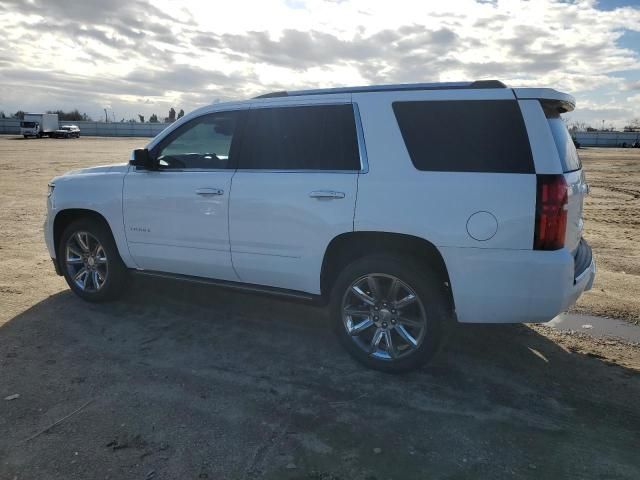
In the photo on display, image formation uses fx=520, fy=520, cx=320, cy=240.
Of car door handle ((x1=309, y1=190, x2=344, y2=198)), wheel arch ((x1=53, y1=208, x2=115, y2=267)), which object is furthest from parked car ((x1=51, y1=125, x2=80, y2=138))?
car door handle ((x1=309, y1=190, x2=344, y2=198))

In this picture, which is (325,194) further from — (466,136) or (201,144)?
(201,144)

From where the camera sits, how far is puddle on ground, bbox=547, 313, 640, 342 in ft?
15.8

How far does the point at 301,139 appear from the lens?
171 inches

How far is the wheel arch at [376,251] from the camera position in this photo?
3.85 m

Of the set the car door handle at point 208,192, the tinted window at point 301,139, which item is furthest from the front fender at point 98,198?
the tinted window at point 301,139

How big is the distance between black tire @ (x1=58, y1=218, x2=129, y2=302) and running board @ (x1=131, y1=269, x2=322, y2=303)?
0.82ft

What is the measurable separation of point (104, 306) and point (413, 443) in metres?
3.69

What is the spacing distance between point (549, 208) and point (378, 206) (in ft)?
3.80

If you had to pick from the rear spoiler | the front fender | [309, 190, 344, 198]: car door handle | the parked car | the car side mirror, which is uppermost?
the parked car

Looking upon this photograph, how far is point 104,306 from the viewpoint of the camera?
17.9 ft

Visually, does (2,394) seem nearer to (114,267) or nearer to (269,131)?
(114,267)

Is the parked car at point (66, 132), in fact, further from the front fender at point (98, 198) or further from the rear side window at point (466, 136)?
the rear side window at point (466, 136)

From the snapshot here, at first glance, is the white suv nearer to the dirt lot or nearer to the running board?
the running board

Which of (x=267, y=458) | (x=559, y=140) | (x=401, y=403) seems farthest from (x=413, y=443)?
(x=559, y=140)
